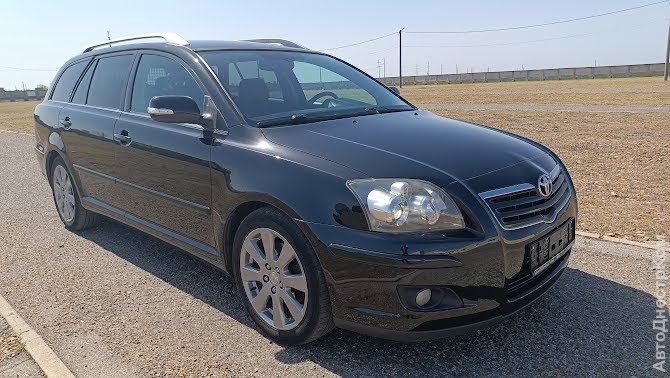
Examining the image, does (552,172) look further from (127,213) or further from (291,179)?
(127,213)

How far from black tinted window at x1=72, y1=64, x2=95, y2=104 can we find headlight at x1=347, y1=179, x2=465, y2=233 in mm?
3505

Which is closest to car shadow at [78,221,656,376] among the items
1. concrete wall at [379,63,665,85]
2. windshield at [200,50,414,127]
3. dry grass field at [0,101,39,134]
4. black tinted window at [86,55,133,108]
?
windshield at [200,50,414,127]

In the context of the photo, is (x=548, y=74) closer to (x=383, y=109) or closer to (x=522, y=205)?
(x=383, y=109)

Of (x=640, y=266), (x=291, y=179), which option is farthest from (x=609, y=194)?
(x=291, y=179)

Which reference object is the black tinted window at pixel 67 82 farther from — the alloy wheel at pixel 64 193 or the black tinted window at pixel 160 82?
the black tinted window at pixel 160 82

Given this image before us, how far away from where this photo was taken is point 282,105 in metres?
3.56

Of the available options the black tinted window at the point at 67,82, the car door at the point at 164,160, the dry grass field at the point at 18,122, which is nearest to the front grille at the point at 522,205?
the car door at the point at 164,160

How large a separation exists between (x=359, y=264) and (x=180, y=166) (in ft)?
5.23

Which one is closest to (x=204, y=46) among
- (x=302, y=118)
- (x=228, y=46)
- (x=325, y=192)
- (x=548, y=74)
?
(x=228, y=46)

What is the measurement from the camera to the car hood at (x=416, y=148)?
2686 mm

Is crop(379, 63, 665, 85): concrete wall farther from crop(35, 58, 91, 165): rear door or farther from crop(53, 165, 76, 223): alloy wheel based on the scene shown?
crop(53, 165, 76, 223): alloy wheel

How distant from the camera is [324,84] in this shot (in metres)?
4.21

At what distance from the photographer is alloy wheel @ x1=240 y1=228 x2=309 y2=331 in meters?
2.84

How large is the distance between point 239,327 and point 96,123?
2.38m
